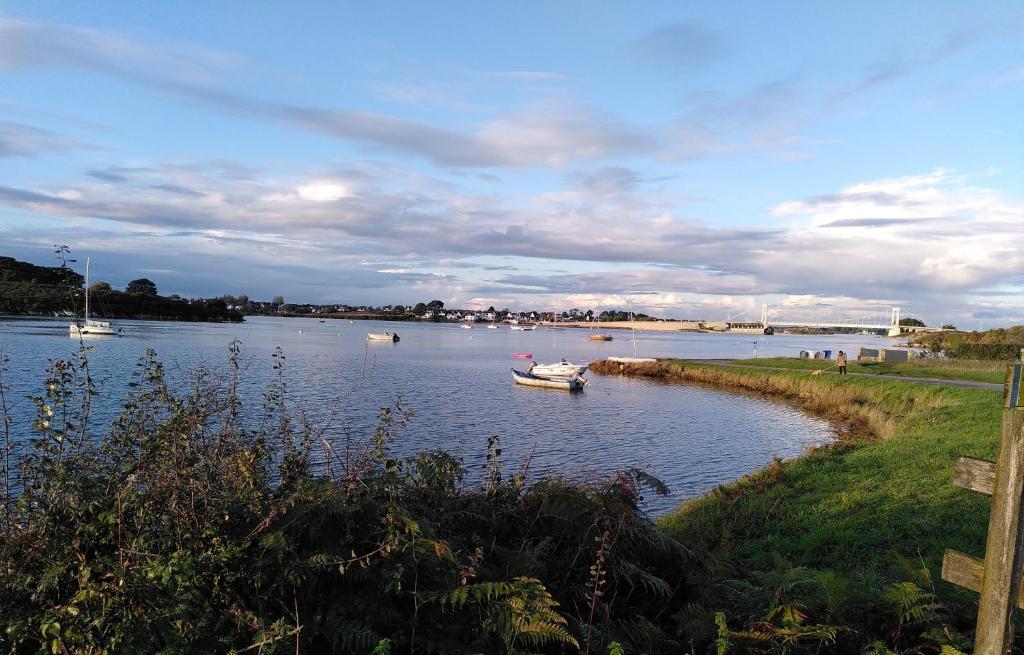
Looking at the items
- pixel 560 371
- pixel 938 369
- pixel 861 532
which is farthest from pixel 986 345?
pixel 861 532

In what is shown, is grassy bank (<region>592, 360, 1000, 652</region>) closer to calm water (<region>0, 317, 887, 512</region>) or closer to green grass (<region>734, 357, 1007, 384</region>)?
calm water (<region>0, 317, 887, 512</region>)

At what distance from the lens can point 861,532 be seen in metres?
11.0

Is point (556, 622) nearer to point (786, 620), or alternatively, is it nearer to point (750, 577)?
point (786, 620)

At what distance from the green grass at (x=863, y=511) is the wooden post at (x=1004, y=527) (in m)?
1.39

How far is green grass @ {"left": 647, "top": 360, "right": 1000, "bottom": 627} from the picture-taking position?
942cm

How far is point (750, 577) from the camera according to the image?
25.7 ft

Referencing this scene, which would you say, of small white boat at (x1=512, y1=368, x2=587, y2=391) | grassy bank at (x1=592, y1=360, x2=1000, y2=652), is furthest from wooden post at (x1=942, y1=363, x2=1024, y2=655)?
small white boat at (x1=512, y1=368, x2=587, y2=391)

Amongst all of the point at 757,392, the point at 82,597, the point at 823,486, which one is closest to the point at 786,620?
the point at 82,597

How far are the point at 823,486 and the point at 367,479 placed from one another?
1323cm

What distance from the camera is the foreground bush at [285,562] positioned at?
4066 millimetres

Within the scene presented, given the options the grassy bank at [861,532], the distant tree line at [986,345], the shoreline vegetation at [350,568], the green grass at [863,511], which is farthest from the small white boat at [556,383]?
the shoreline vegetation at [350,568]

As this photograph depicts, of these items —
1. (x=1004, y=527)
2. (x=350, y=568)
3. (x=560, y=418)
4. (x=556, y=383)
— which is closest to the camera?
(x=1004, y=527)

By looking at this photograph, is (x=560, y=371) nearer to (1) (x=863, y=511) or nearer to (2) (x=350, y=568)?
(1) (x=863, y=511)

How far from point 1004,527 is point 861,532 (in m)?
7.35
